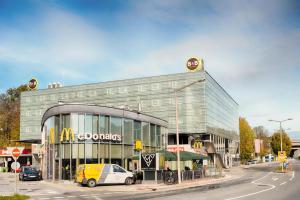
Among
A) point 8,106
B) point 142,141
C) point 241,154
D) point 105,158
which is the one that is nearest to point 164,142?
point 142,141

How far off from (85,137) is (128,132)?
22.2 feet

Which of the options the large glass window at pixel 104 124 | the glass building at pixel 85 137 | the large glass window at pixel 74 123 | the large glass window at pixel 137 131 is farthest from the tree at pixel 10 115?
the large glass window at pixel 74 123

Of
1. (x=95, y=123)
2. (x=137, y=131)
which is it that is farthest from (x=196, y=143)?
(x=95, y=123)

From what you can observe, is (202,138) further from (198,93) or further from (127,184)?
(127,184)

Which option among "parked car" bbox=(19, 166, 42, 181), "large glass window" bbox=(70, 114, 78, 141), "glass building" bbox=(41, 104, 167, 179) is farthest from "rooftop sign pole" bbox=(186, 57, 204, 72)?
"parked car" bbox=(19, 166, 42, 181)

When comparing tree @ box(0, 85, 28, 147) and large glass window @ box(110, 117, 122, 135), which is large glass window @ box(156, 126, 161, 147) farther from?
tree @ box(0, 85, 28, 147)

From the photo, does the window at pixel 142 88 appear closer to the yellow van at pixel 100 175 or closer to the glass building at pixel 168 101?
the glass building at pixel 168 101

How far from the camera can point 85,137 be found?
133 feet

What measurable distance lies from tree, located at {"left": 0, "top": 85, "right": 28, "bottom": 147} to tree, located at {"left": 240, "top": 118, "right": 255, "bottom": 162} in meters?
71.1

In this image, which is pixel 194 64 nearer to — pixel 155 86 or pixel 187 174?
pixel 155 86

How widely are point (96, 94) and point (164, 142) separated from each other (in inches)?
1952

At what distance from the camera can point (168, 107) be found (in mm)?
93250

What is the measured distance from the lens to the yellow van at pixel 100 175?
34.0 metres

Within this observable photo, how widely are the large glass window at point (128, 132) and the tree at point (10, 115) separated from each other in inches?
3336
